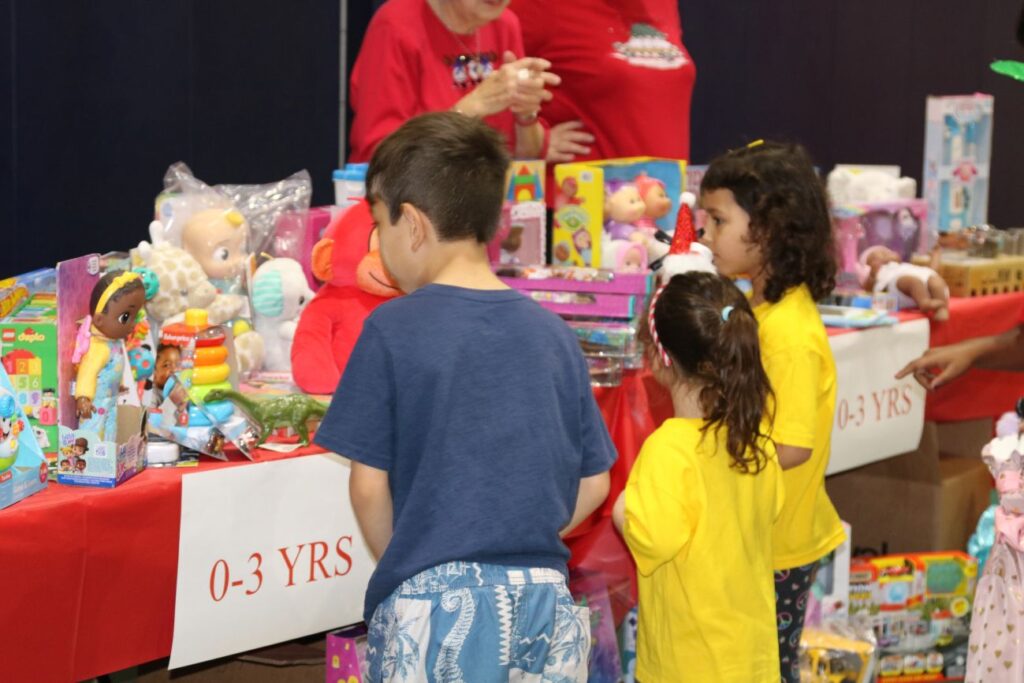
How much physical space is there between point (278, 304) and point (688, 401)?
0.75 m

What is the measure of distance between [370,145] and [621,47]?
82cm

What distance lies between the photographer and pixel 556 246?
281cm

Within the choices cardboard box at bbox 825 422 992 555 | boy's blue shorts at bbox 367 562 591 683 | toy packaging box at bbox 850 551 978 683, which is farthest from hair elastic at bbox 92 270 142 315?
cardboard box at bbox 825 422 992 555

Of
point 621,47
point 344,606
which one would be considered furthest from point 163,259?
point 621,47

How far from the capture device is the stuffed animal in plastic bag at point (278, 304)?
2398 mm

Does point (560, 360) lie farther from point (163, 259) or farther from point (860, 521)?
point (860, 521)

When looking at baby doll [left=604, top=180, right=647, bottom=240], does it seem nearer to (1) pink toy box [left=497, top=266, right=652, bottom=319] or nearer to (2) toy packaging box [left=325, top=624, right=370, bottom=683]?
(1) pink toy box [left=497, top=266, right=652, bottom=319]

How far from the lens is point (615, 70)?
10.9 ft

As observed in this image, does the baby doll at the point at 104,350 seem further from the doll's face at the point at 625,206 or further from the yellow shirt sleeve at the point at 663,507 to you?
the doll's face at the point at 625,206

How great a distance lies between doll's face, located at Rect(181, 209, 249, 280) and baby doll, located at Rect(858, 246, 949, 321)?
5.57 ft

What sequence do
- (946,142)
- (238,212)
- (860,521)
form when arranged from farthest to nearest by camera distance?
(946,142) → (860,521) → (238,212)

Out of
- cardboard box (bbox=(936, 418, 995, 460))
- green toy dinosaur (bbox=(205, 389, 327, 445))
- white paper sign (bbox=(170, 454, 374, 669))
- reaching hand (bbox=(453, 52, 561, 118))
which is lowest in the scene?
cardboard box (bbox=(936, 418, 995, 460))

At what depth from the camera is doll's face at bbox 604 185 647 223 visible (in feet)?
9.33

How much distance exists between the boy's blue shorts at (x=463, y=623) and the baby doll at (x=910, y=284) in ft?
6.30
